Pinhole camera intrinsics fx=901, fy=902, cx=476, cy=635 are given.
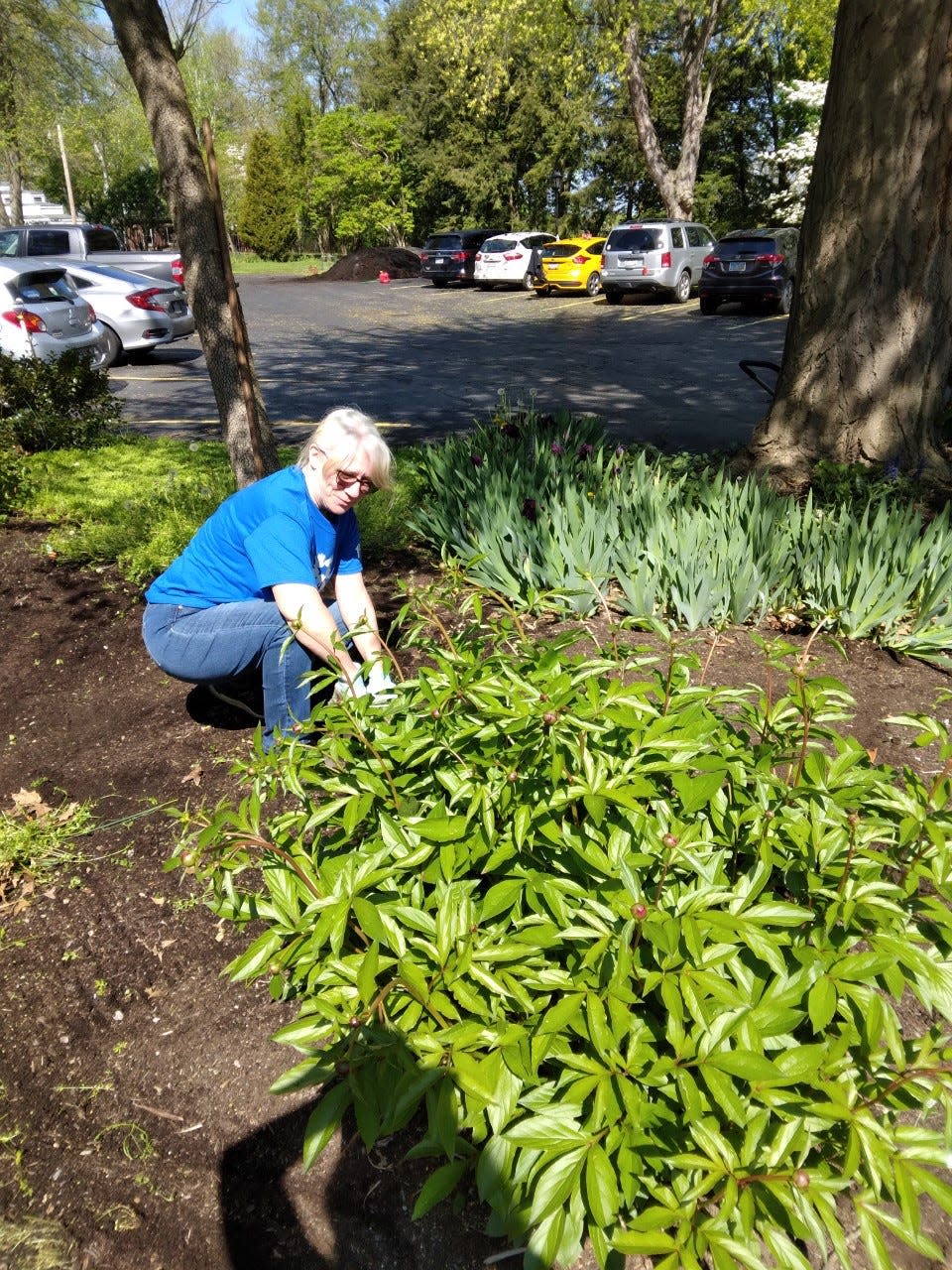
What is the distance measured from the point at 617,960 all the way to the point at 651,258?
22714 mm

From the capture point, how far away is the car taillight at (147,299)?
13.4 meters

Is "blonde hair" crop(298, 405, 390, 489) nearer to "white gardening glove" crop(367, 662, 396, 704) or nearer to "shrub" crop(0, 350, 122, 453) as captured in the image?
"white gardening glove" crop(367, 662, 396, 704)

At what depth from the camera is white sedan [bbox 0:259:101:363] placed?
10.5 meters

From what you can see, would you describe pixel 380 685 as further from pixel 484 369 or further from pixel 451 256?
pixel 451 256

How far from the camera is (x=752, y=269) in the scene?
19062mm

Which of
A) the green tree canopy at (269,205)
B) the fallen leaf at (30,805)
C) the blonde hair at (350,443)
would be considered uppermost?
the green tree canopy at (269,205)

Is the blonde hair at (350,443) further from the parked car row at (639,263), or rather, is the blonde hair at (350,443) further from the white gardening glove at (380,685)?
the parked car row at (639,263)

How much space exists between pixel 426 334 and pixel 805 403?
13197 millimetres

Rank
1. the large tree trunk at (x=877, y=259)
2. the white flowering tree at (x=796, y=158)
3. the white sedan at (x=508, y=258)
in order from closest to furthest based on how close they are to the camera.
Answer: the large tree trunk at (x=877, y=259), the white sedan at (x=508, y=258), the white flowering tree at (x=796, y=158)

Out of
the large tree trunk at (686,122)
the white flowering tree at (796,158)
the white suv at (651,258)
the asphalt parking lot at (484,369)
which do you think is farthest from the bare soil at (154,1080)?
the white flowering tree at (796,158)

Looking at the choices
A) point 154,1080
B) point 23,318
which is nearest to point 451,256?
point 23,318

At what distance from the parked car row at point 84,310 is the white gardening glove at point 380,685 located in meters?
7.43

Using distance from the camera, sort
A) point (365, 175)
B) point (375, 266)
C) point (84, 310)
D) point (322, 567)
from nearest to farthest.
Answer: point (322, 567) < point (84, 310) < point (375, 266) < point (365, 175)

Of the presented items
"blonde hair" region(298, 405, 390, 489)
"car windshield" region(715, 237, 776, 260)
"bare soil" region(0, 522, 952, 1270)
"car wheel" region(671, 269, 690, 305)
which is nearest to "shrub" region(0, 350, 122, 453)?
"bare soil" region(0, 522, 952, 1270)
